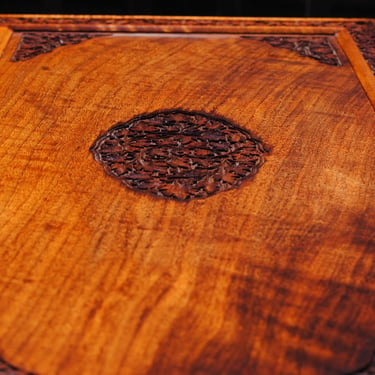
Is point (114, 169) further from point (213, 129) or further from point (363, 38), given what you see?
point (363, 38)

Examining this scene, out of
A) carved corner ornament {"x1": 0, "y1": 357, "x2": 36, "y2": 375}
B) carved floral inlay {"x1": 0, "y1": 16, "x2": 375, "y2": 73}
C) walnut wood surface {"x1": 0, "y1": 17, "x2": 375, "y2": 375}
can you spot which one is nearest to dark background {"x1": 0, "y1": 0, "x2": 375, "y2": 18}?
carved floral inlay {"x1": 0, "y1": 16, "x2": 375, "y2": 73}

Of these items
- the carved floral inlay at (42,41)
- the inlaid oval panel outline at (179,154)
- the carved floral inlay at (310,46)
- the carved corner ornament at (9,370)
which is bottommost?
the carved floral inlay at (310,46)

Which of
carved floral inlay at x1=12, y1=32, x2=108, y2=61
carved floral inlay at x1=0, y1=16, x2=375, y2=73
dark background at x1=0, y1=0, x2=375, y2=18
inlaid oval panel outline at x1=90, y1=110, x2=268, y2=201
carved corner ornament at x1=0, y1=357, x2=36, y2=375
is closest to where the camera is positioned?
carved corner ornament at x1=0, y1=357, x2=36, y2=375

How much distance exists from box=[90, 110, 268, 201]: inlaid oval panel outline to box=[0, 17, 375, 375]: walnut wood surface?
3 cm

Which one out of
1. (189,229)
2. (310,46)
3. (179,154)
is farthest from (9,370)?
(310,46)

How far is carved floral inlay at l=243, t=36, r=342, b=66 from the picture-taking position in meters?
2.05

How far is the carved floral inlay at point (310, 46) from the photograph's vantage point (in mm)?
2055

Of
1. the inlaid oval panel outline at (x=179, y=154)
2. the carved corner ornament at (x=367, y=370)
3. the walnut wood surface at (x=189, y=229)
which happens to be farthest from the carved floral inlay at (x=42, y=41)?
the carved corner ornament at (x=367, y=370)

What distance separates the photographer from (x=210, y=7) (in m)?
3.27

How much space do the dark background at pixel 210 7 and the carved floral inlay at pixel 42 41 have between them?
1.00 m

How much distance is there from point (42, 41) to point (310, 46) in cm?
68

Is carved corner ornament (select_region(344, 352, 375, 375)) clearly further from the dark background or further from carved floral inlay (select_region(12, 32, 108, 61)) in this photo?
the dark background

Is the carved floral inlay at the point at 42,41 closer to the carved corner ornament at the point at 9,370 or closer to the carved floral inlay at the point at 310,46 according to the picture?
the carved floral inlay at the point at 310,46

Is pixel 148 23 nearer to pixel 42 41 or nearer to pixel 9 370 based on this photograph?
pixel 42 41
